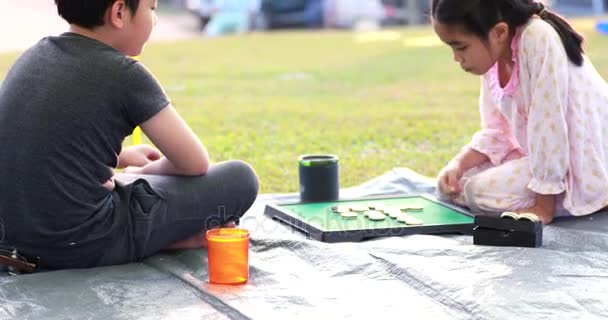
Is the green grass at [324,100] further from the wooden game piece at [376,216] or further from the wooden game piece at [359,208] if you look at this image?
the wooden game piece at [376,216]

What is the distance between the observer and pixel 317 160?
2.83 meters

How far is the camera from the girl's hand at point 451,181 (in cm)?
282

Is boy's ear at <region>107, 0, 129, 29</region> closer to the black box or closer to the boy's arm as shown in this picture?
the boy's arm

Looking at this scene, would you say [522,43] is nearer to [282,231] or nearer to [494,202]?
[494,202]

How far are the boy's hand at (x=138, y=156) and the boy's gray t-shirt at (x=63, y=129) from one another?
1.07 feet

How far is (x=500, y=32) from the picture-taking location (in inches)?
102

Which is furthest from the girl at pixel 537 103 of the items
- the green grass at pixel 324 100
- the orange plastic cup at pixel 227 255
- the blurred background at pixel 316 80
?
the orange plastic cup at pixel 227 255

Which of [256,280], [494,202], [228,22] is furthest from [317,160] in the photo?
[228,22]

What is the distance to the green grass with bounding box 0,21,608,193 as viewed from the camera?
12.3ft

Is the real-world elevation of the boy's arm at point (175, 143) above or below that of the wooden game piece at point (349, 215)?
above

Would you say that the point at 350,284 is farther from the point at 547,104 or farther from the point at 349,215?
the point at 547,104

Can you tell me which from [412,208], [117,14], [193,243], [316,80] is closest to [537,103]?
[412,208]

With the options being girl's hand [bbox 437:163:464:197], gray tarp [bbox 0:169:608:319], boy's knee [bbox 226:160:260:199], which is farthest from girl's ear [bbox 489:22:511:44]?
boy's knee [bbox 226:160:260:199]

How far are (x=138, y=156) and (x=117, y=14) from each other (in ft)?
1.52
